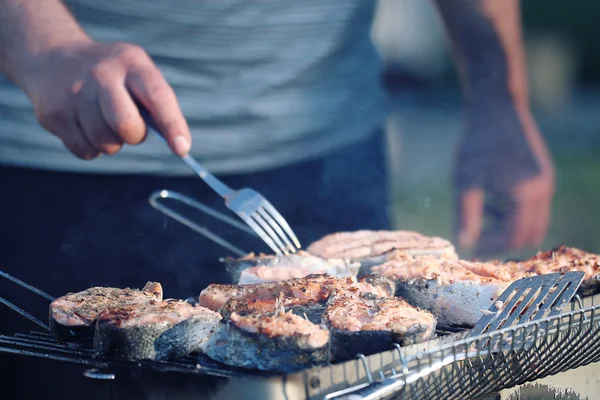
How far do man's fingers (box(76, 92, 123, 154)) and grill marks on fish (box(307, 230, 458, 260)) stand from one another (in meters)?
1.07

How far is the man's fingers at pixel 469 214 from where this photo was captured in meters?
4.71

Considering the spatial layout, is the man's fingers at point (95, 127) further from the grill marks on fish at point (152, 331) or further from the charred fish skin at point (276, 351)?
the charred fish skin at point (276, 351)

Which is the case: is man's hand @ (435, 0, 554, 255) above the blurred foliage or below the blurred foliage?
below

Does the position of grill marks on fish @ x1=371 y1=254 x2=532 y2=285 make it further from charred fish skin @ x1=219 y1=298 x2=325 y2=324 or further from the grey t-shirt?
the grey t-shirt

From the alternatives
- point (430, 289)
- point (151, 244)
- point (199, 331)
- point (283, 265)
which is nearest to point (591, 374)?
point (430, 289)

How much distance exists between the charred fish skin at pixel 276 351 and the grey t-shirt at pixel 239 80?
2.28 meters

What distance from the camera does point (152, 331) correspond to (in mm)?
2256

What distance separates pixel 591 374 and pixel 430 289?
750 mm

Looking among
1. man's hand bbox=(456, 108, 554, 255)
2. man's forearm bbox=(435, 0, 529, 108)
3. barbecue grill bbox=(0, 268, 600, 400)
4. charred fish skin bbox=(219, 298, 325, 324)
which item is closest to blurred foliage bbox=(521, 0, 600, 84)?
man's forearm bbox=(435, 0, 529, 108)

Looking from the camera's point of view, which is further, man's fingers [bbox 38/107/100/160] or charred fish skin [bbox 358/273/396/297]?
man's fingers [bbox 38/107/100/160]

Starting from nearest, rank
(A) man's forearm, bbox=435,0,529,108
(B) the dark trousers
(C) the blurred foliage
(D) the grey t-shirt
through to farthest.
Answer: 1. (D) the grey t-shirt
2. (B) the dark trousers
3. (A) man's forearm, bbox=435,0,529,108
4. (C) the blurred foliage

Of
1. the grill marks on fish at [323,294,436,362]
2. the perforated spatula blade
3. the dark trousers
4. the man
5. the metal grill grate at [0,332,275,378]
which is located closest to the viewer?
the metal grill grate at [0,332,275,378]

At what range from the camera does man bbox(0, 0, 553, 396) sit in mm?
3602

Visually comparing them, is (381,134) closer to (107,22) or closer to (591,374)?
(107,22)
